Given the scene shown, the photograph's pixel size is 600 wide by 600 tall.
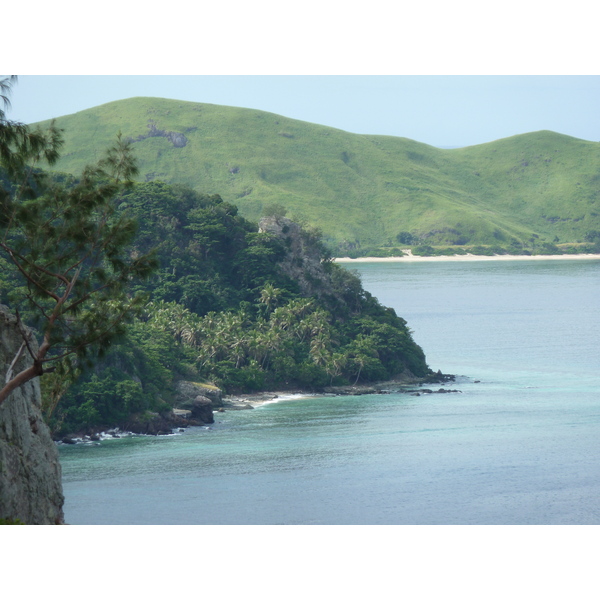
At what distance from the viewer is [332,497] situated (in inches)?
1944

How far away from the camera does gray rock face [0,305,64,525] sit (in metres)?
23.2

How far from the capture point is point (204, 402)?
2694 inches

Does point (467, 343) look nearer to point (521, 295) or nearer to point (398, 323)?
point (398, 323)

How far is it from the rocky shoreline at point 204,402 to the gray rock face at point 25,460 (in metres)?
34.7

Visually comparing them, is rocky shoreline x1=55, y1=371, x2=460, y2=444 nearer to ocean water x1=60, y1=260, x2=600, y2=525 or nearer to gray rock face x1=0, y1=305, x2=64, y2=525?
ocean water x1=60, y1=260, x2=600, y2=525

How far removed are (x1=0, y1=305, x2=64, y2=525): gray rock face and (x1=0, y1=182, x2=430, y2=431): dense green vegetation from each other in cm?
3351

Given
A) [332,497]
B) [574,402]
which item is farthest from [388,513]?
[574,402]

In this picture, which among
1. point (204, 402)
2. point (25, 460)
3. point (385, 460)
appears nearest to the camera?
point (25, 460)

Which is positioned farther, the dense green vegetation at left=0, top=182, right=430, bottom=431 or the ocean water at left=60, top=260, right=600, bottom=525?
the dense green vegetation at left=0, top=182, right=430, bottom=431

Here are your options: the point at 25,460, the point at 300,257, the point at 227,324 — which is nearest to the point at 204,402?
the point at 227,324

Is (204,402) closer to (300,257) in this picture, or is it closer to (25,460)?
(300,257)

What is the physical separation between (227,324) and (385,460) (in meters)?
27.6

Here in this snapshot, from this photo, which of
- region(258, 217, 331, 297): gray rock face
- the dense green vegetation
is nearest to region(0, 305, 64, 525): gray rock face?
the dense green vegetation

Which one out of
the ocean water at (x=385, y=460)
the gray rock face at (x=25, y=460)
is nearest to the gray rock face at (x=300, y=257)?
the ocean water at (x=385, y=460)
